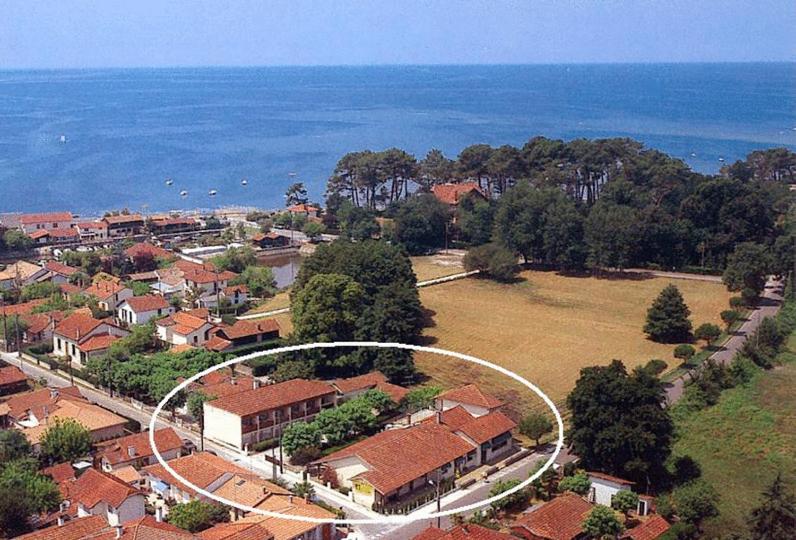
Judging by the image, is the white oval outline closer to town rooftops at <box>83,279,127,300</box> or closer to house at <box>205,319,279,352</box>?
house at <box>205,319,279,352</box>

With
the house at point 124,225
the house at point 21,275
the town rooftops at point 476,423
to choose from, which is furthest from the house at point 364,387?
the house at point 124,225

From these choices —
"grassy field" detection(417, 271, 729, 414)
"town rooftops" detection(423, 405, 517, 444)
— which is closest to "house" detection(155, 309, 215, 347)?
"grassy field" detection(417, 271, 729, 414)

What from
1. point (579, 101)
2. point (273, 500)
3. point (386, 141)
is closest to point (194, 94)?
point (579, 101)

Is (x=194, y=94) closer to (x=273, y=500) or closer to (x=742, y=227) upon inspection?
(x=742, y=227)

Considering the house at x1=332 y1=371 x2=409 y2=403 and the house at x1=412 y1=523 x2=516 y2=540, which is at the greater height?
the house at x1=412 y1=523 x2=516 y2=540

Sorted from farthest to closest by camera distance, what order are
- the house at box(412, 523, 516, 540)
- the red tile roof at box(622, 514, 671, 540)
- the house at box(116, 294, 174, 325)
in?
the house at box(116, 294, 174, 325) → the red tile roof at box(622, 514, 671, 540) → the house at box(412, 523, 516, 540)

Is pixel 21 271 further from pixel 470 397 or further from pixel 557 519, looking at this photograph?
pixel 557 519
